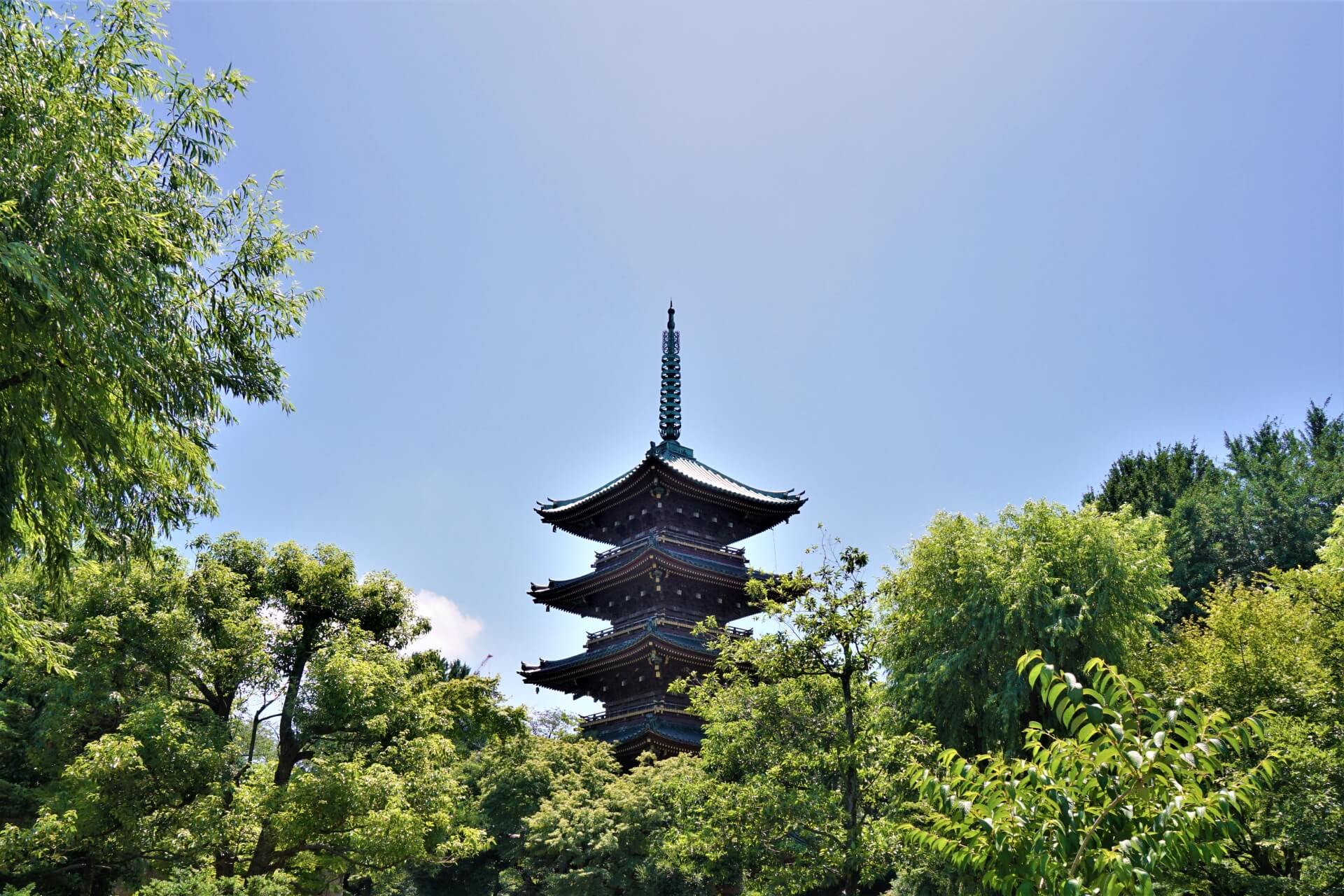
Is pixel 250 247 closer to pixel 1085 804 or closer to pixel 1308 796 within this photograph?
pixel 1085 804

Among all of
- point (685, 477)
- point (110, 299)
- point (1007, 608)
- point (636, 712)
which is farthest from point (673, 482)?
point (110, 299)

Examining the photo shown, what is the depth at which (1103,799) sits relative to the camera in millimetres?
4586

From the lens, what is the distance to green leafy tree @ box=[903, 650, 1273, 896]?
13.5 ft

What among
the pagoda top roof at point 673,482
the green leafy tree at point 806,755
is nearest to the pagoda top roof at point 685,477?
the pagoda top roof at point 673,482

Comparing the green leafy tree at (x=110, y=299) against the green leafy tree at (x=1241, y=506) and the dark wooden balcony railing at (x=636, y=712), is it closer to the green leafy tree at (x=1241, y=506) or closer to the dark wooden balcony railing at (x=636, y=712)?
the dark wooden balcony railing at (x=636, y=712)

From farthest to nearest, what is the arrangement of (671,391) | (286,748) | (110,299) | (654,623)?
(671,391)
(654,623)
(286,748)
(110,299)

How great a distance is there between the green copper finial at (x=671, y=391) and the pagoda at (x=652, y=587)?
6.90 feet

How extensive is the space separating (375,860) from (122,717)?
552 cm

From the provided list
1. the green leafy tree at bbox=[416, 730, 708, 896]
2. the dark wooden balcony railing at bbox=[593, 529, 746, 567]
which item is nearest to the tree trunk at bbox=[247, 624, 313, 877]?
the green leafy tree at bbox=[416, 730, 708, 896]

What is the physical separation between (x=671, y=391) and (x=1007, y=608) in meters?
22.9

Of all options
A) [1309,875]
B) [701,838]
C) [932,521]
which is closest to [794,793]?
[701,838]

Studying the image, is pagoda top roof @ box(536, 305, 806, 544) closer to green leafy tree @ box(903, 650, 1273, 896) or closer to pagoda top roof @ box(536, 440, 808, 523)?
pagoda top roof @ box(536, 440, 808, 523)

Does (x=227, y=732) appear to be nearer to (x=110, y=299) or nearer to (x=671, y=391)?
(x=110, y=299)

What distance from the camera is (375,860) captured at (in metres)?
17.7
